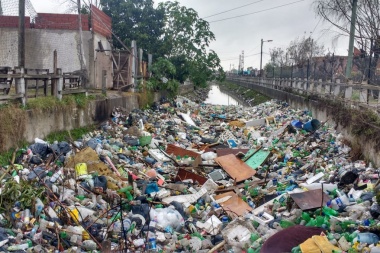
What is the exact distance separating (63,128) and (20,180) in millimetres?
3145

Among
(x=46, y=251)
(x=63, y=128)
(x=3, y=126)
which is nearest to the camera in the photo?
(x=46, y=251)

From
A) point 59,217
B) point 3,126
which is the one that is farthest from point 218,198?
point 3,126

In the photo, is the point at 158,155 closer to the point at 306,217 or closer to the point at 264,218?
the point at 264,218

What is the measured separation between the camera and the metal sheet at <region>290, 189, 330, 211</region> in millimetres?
5211

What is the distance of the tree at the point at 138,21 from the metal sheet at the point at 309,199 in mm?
17173

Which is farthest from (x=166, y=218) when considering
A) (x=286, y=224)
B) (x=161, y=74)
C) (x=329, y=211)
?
(x=161, y=74)

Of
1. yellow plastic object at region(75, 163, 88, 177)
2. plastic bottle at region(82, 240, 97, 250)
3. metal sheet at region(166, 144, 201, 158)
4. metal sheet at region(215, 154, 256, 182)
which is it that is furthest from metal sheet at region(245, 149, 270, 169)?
plastic bottle at region(82, 240, 97, 250)

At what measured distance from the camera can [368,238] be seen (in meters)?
4.02

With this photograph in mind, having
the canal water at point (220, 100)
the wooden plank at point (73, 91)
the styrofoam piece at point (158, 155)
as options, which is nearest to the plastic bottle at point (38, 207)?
the styrofoam piece at point (158, 155)

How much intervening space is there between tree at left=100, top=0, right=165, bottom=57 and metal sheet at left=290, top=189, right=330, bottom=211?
17173mm

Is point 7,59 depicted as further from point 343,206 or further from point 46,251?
point 343,206

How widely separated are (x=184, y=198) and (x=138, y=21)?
17.9 meters

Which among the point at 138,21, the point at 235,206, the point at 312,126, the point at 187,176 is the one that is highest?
the point at 138,21

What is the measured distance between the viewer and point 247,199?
6766 millimetres
